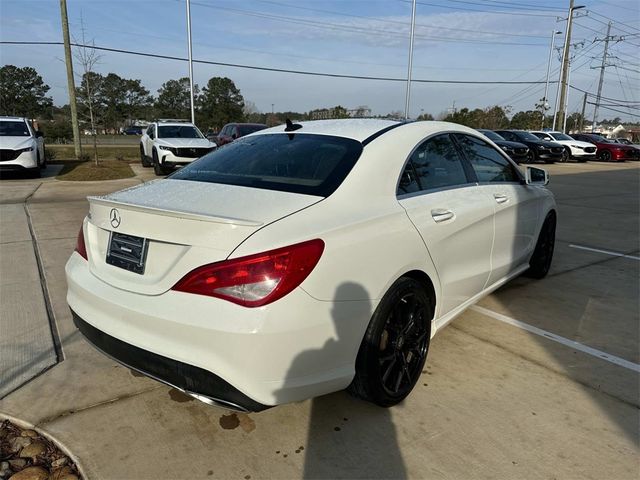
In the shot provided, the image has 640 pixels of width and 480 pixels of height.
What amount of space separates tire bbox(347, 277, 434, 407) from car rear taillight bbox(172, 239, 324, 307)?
0.60 meters

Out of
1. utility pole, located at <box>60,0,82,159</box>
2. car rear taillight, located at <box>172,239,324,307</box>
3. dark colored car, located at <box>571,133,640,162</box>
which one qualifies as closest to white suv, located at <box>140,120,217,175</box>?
utility pole, located at <box>60,0,82,159</box>

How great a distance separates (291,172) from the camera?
2707 millimetres

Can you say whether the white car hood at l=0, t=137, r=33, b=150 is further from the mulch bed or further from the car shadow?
the car shadow

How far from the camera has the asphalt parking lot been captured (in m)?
2.25

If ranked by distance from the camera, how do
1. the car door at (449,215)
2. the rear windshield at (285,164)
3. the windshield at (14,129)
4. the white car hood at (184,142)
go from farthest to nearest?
1. the white car hood at (184,142)
2. the windshield at (14,129)
3. the car door at (449,215)
4. the rear windshield at (285,164)

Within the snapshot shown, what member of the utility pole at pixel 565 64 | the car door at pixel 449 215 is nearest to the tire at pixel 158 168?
the car door at pixel 449 215

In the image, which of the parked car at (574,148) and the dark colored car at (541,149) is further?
the parked car at (574,148)

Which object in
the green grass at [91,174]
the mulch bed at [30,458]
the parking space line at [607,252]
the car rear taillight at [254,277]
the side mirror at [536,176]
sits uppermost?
the side mirror at [536,176]

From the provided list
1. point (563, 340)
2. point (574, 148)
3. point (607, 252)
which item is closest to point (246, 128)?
point (607, 252)

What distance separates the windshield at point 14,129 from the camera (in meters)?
13.1

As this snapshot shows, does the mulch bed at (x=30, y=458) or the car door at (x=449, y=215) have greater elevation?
the car door at (x=449, y=215)

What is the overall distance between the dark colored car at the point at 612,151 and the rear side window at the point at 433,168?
91.2 ft

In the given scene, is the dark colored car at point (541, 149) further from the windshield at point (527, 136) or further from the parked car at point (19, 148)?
the parked car at point (19, 148)

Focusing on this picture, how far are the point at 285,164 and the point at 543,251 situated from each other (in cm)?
327
